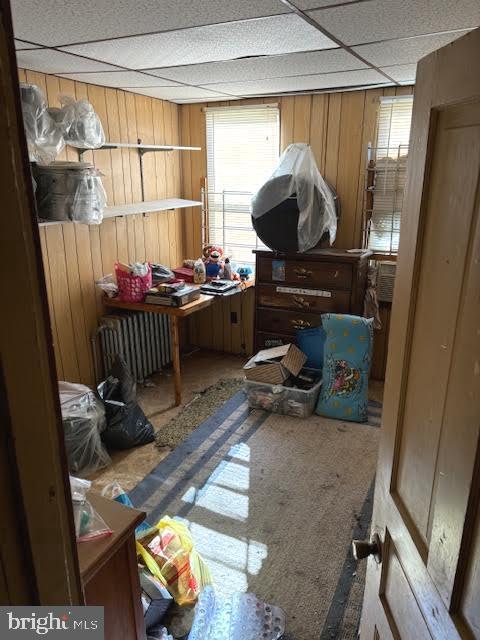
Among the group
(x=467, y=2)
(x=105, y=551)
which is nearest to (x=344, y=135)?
(x=467, y=2)

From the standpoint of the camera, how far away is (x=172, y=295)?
3348 mm

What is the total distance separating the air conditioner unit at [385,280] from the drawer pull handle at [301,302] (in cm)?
61

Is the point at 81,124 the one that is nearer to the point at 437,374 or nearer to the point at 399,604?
the point at 437,374

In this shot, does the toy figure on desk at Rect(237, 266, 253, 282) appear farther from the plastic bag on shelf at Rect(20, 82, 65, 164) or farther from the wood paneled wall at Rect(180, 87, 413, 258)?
the plastic bag on shelf at Rect(20, 82, 65, 164)

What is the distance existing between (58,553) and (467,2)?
192 cm

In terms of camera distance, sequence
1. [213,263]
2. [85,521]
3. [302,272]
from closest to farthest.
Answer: [85,521], [302,272], [213,263]

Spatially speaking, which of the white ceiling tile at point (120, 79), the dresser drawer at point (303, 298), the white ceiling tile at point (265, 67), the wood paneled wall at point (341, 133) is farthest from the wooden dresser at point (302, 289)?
the white ceiling tile at point (120, 79)

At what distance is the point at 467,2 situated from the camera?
153 cm

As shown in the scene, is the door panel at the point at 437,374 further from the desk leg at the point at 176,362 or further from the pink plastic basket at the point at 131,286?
the pink plastic basket at the point at 131,286

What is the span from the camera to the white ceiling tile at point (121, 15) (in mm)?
1564

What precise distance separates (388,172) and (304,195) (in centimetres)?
72

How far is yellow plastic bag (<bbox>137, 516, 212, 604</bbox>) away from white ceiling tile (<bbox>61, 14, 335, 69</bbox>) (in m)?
2.05

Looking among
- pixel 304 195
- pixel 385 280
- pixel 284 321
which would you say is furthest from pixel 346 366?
pixel 304 195

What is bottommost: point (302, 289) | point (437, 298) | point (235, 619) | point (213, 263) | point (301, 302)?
point (235, 619)
